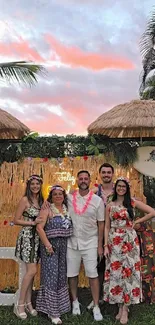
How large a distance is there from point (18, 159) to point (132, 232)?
6.85ft

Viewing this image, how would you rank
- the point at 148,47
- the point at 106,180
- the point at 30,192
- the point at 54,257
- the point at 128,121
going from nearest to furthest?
the point at 54,257
the point at 30,192
the point at 106,180
the point at 128,121
the point at 148,47

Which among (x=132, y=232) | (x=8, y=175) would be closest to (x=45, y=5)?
(x=8, y=175)

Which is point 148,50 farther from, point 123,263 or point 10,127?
point 123,263

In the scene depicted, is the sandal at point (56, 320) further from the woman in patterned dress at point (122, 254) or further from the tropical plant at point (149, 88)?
the tropical plant at point (149, 88)

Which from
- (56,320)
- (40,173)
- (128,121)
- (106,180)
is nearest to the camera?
(56,320)

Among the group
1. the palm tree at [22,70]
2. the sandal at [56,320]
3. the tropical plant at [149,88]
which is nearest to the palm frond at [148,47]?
the tropical plant at [149,88]

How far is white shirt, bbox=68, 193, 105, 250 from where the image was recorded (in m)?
4.70

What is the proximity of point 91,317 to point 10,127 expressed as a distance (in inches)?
96.9

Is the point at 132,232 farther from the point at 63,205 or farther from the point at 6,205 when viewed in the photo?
the point at 6,205

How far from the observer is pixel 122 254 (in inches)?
180

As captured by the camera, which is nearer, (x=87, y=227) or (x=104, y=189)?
(x=87, y=227)

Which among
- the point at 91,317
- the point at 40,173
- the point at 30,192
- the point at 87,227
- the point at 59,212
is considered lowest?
the point at 91,317

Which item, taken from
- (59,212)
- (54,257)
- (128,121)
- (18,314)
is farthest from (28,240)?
(128,121)

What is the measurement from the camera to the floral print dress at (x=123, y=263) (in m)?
4.55
